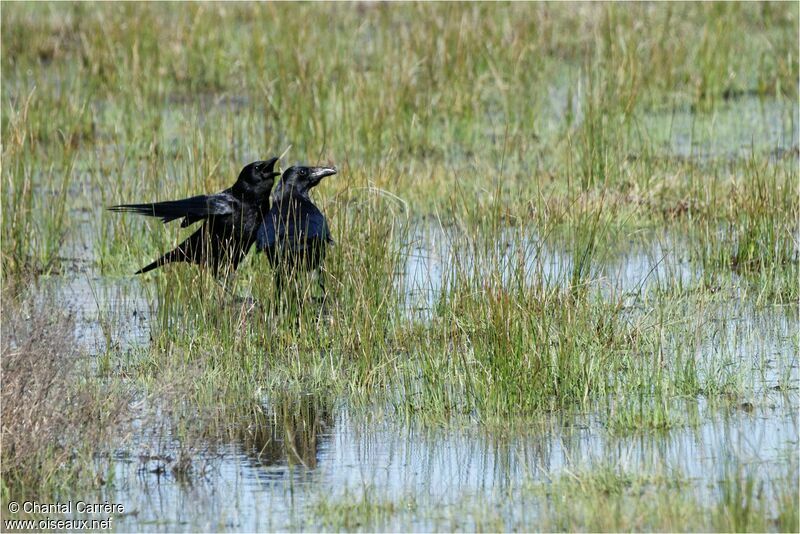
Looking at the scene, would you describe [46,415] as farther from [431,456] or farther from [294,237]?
[294,237]

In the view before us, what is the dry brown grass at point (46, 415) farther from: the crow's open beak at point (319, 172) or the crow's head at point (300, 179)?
the crow's open beak at point (319, 172)

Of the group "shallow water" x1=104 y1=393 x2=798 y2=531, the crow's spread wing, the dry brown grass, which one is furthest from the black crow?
the dry brown grass

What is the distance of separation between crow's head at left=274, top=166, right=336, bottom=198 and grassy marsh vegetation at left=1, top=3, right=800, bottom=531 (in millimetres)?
212

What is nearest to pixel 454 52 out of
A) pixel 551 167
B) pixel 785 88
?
pixel 551 167

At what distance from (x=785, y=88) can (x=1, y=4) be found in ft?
28.0

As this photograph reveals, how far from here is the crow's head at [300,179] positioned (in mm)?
8070

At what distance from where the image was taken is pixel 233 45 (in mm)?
14547

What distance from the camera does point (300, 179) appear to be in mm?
8094

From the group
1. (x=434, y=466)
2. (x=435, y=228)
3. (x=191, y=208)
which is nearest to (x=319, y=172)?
(x=191, y=208)

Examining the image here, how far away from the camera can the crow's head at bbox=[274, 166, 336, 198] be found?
8.07 m

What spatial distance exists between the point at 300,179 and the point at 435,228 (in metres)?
1.53

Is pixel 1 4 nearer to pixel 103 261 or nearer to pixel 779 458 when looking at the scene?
pixel 103 261

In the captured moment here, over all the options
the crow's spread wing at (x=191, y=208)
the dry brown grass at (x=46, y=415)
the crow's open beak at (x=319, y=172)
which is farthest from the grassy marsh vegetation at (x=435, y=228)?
the crow's spread wing at (x=191, y=208)

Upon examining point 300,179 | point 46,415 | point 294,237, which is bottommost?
point 46,415
